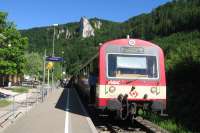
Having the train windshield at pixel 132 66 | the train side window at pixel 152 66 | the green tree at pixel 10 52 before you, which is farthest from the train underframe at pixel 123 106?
the green tree at pixel 10 52

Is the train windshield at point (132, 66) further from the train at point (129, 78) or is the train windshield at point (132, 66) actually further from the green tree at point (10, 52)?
the green tree at point (10, 52)

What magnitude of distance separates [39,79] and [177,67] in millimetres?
50711

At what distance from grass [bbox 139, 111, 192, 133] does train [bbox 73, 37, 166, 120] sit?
2.05 feet

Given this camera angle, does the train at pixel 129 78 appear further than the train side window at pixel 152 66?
No

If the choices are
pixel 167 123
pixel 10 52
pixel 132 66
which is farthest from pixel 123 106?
pixel 10 52

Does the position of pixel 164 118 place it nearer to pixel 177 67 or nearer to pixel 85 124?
pixel 85 124

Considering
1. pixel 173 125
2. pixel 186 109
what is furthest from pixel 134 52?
pixel 186 109

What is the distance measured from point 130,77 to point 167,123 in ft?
7.54

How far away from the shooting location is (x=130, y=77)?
17.1 m

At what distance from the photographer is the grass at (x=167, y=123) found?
1541 cm

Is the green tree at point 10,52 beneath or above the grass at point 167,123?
above

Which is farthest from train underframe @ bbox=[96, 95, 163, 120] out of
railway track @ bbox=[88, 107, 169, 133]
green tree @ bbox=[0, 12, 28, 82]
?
green tree @ bbox=[0, 12, 28, 82]

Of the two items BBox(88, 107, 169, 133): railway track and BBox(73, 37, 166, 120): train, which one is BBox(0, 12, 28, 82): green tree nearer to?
BBox(88, 107, 169, 133): railway track

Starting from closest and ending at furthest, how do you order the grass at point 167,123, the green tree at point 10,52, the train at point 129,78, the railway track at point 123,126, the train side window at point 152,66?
1. the grass at point 167,123
2. the railway track at point 123,126
3. the train at point 129,78
4. the train side window at point 152,66
5. the green tree at point 10,52
